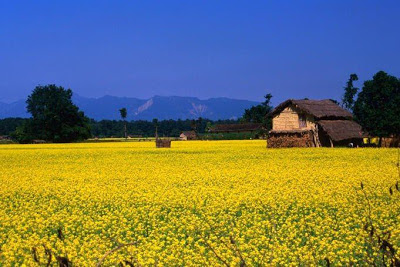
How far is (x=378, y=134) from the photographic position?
48.4 metres

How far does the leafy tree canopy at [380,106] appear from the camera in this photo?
4809 centimetres

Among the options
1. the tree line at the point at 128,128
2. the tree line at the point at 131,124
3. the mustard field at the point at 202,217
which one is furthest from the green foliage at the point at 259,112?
the mustard field at the point at 202,217

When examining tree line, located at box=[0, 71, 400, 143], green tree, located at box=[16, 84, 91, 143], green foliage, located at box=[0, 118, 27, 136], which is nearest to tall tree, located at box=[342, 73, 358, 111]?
tree line, located at box=[0, 71, 400, 143]

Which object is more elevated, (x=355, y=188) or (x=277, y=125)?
(x=277, y=125)

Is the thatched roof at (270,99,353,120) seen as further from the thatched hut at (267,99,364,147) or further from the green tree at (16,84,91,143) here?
the green tree at (16,84,91,143)

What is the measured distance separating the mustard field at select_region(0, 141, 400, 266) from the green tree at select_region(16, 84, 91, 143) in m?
66.7

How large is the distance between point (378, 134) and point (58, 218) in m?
42.7

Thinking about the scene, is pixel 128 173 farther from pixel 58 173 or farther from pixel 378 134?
pixel 378 134

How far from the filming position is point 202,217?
37.8 ft

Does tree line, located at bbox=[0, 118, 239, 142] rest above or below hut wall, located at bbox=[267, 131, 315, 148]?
above

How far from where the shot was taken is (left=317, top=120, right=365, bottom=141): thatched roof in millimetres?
48094

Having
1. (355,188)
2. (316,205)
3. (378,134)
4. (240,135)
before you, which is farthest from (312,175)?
(240,135)

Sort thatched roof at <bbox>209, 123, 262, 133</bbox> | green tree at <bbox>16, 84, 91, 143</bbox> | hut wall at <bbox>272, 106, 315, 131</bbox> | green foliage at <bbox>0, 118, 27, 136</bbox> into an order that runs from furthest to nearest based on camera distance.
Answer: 1. green foliage at <bbox>0, 118, 27, 136</bbox>
2. thatched roof at <bbox>209, 123, 262, 133</bbox>
3. green tree at <bbox>16, 84, 91, 143</bbox>
4. hut wall at <bbox>272, 106, 315, 131</bbox>

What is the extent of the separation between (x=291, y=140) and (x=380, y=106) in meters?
10.2
